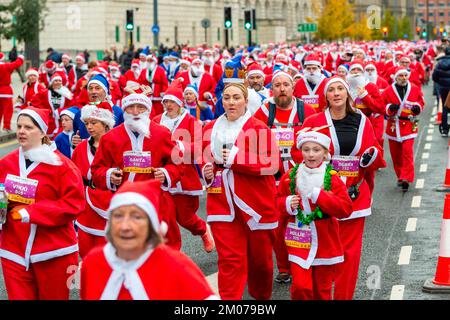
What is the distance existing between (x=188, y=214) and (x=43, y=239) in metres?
3.98

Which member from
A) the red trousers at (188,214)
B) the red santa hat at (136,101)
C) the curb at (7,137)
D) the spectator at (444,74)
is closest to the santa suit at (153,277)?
the red santa hat at (136,101)

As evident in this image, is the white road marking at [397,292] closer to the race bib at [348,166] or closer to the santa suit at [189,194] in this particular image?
the race bib at [348,166]

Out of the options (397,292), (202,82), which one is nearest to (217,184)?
(397,292)

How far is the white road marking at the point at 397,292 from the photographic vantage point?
31.9 ft

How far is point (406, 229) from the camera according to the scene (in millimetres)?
13273

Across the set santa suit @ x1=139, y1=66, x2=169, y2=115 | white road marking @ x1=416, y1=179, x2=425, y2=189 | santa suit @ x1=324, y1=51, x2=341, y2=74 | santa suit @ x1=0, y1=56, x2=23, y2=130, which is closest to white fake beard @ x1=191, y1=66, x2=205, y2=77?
santa suit @ x1=139, y1=66, x2=169, y2=115

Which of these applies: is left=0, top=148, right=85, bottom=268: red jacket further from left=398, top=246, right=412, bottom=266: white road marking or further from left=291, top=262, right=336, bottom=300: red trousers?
left=398, top=246, right=412, bottom=266: white road marking

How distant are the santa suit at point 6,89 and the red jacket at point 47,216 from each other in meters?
19.0

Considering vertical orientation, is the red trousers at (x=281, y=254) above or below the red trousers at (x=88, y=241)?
below

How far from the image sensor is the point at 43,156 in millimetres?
7617

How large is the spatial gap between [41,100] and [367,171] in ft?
39.3

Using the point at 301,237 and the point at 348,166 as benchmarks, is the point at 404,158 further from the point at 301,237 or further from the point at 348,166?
the point at 301,237
